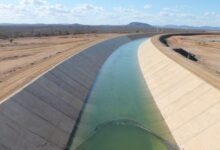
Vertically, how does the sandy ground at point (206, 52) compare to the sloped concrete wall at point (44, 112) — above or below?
below

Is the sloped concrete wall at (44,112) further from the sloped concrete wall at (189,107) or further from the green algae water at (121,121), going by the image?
the sloped concrete wall at (189,107)


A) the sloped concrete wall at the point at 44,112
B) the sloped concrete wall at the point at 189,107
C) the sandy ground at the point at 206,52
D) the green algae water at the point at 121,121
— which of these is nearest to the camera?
the sloped concrete wall at the point at 44,112

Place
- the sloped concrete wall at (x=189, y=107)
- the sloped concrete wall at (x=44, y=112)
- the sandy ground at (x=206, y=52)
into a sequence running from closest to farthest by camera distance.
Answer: the sloped concrete wall at (x=44, y=112) → the sloped concrete wall at (x=189, y=107) → the sandy ground at (x=206, y=52)

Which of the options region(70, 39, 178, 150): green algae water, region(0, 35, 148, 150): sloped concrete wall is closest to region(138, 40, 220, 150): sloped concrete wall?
region(70, 39, 178, 150): green algae water

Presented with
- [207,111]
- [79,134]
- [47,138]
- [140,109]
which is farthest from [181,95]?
[47,138]

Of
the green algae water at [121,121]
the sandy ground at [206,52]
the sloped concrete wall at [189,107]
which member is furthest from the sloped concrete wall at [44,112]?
the sandy ground at [206,52]

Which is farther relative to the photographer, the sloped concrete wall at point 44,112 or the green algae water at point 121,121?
the green algae water at point 121,121
